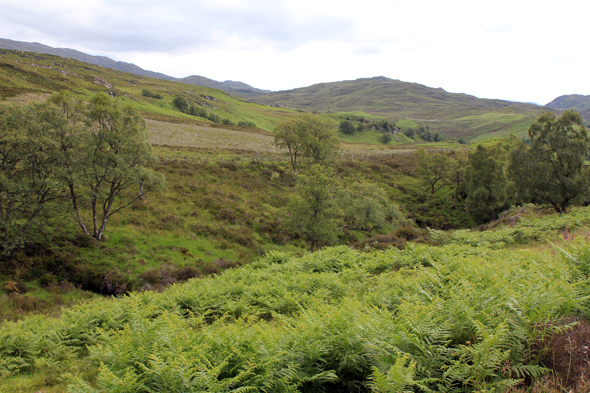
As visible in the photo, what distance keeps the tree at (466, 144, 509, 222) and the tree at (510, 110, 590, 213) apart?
1498 cm

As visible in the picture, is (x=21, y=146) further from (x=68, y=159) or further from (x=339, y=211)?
(x=339, y=211)

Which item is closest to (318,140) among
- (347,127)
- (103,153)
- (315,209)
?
(315,209)

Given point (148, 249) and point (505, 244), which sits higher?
point (505, 244)

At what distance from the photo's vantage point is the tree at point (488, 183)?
43.9 m

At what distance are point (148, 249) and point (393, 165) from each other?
58.9 metres

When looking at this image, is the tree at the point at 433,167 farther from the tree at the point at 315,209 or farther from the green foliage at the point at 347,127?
the green foliage at the point at 347,127

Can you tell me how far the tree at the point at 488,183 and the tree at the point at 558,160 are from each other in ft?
49.1

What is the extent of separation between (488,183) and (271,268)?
43762mm

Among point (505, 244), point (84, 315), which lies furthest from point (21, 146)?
point (505, 244)

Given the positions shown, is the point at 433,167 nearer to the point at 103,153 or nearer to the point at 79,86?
the point at 103,153

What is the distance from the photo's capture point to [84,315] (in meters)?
8.99

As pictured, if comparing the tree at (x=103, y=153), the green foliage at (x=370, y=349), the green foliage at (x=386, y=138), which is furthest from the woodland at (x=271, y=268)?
the green foliage at (x=386, y=138)

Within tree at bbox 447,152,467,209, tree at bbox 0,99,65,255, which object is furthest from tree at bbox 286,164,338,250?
tree at bbox 447,152,467,209

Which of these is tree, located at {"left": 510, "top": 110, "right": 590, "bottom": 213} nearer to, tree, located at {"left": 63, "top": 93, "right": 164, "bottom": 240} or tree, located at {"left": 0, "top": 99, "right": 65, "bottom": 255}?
tree, located at {"left": 63, "top": 93, "right": 164, "bottom": 240}
